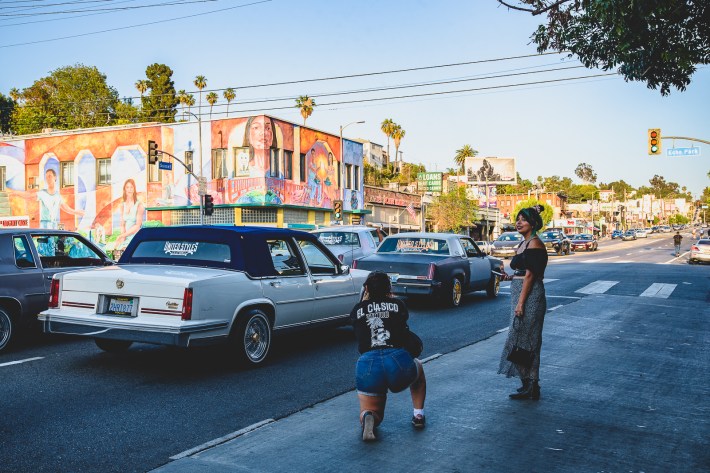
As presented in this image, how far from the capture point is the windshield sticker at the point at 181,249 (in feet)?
26.0

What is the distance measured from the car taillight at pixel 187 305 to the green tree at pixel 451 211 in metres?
54.6

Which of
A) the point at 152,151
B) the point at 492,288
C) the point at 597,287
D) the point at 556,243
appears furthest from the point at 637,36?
the point at 556,243

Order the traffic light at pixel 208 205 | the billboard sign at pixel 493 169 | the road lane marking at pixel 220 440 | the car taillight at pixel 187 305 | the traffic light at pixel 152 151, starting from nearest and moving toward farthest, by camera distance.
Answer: the road lane marking at pixel 220 440 → the car taillight at pixel 187 305 → the traffic light at pixel 208 205 → the traffic light at pixel 152 151 → the billboard sign at pixel 493 169

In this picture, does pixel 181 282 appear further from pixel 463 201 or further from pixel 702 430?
pixel 463 201

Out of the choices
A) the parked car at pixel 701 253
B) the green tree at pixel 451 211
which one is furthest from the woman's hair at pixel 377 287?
the green tree at pixel 451 211

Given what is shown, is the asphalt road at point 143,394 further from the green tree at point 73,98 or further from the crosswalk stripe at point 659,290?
the green tree at point 73,98

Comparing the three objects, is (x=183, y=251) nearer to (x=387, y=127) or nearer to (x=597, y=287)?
(x=597, y=287)

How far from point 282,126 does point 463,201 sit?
90.7 ft

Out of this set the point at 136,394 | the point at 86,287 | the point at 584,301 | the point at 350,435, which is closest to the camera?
the point at 350,435

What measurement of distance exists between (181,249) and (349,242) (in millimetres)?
9332

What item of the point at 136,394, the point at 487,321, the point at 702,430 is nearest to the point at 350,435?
the point at 136,394

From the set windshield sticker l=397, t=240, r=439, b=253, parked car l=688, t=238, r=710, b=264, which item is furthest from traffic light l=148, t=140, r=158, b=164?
parked car l=688, t=238, r=710, b=264

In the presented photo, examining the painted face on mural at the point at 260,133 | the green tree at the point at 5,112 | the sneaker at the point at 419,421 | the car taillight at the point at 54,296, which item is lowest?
the sneaker at the point at 419,421

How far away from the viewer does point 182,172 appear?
38906 mm
